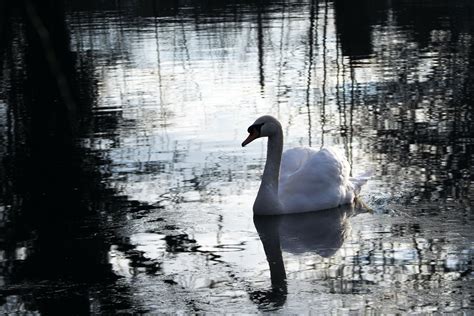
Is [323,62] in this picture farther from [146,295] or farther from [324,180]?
[146,295]

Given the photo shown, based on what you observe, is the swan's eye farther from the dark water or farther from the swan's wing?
the dark water

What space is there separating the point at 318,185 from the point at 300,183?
0.17 m

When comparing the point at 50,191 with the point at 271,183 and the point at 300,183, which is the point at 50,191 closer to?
the point at 271,183

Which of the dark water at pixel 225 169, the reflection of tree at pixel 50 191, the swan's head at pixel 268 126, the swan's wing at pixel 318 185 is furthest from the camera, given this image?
the swan's head at pixel 268 126

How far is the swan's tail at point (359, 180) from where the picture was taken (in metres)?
10.2

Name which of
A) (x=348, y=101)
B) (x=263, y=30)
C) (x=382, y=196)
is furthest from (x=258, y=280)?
(x=263, y=30)

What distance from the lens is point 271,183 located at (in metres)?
9.77

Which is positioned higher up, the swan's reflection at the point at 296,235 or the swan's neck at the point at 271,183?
the swan's neck at the point at 271,183

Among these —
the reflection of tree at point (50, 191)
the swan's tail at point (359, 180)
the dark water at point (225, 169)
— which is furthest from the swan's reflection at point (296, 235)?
the reflection of tree at point (50, 191)

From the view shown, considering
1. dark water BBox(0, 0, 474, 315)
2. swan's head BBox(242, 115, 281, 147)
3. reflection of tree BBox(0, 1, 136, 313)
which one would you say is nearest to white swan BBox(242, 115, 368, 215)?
swan's head BBox(242, 115, 281, 147)

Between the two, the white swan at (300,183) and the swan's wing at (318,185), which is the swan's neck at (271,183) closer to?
the white swan at (300,183)

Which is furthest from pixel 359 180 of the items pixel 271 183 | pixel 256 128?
pixel 256 128

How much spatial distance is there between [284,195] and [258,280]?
6.89 ft

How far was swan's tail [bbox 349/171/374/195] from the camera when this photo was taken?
1021 centimetres
